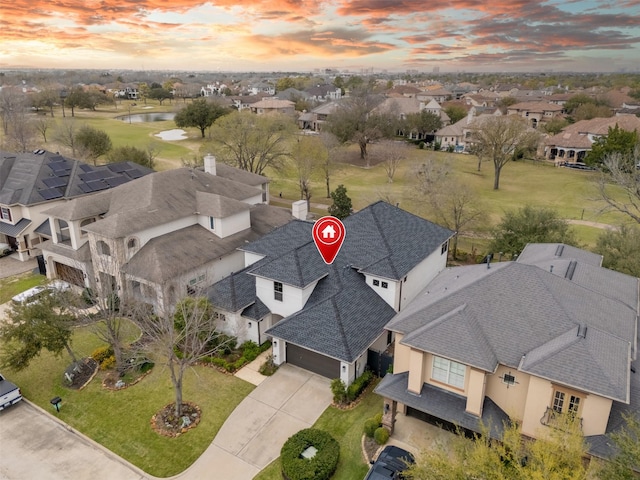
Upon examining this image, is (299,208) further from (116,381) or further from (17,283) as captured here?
(17,283)

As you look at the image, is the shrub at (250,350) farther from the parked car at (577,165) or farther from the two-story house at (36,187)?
the parked car at (577,165)

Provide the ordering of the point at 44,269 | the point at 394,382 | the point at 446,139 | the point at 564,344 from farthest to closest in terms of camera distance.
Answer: the point at 446,139 < the point at 44,269 < the point at 394,382 < the point at 564,344

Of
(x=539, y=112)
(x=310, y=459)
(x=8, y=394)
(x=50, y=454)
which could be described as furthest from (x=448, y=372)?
(x=539, y=112)

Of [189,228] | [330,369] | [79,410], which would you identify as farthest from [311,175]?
[79,410]

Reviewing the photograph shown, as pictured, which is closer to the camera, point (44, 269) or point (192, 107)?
point (44, 269)

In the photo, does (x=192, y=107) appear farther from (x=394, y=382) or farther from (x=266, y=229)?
(x=394, y=382)

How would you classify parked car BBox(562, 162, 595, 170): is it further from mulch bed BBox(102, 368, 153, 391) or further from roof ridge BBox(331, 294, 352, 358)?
mulch bed BBox(102, 368, 153, 391)
